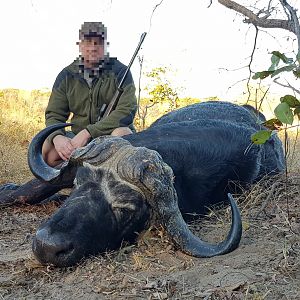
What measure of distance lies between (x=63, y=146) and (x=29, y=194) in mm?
544

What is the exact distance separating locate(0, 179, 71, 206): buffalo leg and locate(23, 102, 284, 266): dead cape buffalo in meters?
0.76

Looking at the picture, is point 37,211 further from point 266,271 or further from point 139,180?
point 266,271

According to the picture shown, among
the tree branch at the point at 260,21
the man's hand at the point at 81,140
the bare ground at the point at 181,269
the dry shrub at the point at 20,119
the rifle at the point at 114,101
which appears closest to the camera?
the bare ground at the point at 181,269

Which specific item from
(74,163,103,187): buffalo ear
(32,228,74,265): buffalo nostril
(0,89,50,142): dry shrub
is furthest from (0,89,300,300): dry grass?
(0,89,50,142): dry shrub

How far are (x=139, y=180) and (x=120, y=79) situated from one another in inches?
90.7

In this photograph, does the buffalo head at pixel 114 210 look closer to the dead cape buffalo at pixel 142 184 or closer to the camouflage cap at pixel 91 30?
the dead cape buffalo at pixel 142 184

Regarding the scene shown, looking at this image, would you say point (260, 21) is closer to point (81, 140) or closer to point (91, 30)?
point (91, 30)

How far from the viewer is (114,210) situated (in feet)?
12.3

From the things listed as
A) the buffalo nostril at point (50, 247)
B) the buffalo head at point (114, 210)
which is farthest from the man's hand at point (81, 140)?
the buffalo nostril at point (50, 247)

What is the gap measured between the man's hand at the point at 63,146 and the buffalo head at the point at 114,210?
57.9 inches

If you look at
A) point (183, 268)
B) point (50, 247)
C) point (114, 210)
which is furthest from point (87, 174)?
point (183, 268)

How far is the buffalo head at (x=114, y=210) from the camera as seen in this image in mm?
3498

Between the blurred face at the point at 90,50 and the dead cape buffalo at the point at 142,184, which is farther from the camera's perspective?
the blurred face at the point at 90,50

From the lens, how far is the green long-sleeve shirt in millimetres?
5688
